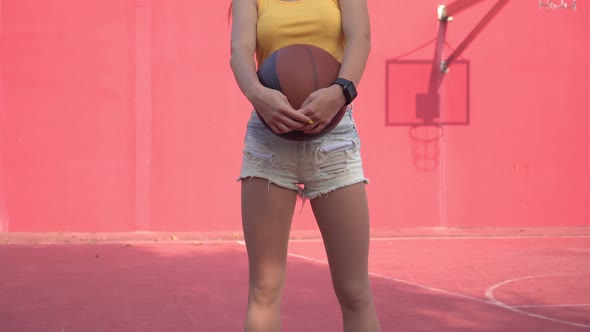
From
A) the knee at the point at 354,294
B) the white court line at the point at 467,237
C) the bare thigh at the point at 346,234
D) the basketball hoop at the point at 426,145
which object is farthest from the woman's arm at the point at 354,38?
the basketball hoop at the point at 426,145

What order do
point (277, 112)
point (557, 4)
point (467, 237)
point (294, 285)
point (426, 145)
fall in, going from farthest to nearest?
point (426, 145) → point (557, 4) → point (467, 237) → point (294, 285) → point (277, 112)

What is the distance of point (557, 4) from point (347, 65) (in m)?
10.6

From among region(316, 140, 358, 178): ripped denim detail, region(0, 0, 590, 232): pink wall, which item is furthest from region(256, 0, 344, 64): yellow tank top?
region(0, 0, 590, 232): pink wall

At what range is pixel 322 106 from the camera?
254 centimetres

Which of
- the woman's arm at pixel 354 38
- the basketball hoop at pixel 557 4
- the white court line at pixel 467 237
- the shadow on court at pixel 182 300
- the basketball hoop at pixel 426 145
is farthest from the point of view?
the basketball hoop at pixel 426 145

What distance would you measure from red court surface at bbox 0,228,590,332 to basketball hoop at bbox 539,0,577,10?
10.7 ft

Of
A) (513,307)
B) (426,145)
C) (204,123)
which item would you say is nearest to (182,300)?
(513,307)

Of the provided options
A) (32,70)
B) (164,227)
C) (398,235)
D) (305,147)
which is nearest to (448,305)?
(305,147)

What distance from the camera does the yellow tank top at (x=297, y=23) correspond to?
8.78 ft

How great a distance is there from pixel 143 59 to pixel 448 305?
Answer: 726 cm

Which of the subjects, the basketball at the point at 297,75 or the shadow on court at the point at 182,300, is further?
the shadow on court at the point at 182,300

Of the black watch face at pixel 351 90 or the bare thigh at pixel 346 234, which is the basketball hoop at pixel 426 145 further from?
the black watch face at pixel 351 90

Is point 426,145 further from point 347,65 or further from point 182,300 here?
point 347,65

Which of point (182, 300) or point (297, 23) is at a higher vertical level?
point (297, 23)
